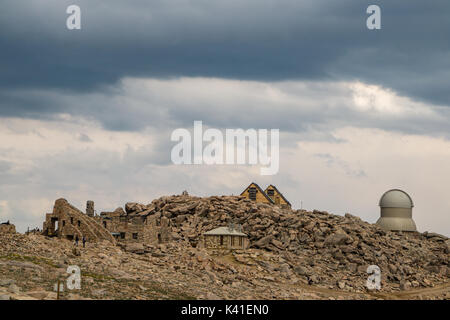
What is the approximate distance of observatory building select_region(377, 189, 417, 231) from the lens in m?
127

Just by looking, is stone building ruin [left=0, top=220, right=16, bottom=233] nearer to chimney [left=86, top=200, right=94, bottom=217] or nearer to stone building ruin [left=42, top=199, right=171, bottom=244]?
stone building ruin [left=42, top=199, right=171, bottom=244]

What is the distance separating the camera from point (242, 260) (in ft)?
310

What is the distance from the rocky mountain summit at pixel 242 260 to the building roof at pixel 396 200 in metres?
5.34

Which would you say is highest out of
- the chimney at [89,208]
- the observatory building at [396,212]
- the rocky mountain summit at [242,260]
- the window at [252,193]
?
the window at [252,193]

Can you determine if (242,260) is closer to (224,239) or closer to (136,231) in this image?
(224,239)

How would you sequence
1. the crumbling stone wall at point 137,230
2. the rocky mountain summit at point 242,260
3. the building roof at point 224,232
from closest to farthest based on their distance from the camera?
the rocky mountain summit at point 242,260
the crumbling stone wall at point 137,230
the building roof at point 224,232

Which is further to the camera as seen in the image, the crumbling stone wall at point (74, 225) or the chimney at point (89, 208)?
the chimney at point (89, 208)

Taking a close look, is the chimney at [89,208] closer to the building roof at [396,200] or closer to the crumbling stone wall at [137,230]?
the crumbling stone wall at [137,230]

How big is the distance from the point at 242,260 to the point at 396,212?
43695 mm

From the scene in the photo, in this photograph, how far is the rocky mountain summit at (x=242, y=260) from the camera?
67500mm

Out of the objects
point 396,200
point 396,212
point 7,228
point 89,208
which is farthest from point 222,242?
point 396,200

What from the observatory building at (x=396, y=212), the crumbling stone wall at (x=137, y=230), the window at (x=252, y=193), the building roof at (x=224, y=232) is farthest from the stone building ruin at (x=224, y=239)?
the observatory building at (x=396, y=212)

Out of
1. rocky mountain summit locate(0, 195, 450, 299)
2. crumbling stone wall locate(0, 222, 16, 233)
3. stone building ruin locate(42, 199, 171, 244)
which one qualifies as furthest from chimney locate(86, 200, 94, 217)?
crumbling stone wall locate(0, 222, 16, 233)
